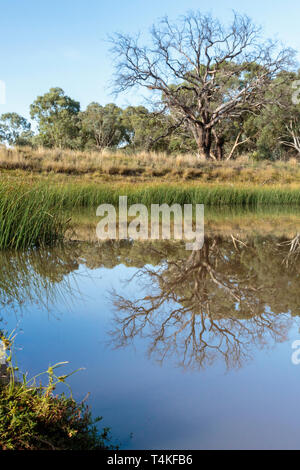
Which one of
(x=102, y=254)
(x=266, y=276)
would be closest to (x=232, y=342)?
(x=266, y=276)

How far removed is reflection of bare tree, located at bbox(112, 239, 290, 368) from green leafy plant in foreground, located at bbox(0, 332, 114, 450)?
65cm

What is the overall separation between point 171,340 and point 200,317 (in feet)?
1.18

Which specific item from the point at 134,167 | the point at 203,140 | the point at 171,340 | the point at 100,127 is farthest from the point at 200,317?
the point at 100,127

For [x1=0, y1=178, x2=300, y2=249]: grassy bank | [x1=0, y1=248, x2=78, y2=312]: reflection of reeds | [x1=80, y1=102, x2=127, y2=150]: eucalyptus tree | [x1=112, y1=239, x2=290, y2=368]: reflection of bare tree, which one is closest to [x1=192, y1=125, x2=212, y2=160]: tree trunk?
[x1=0, y1=178, x2=300, y2=249]: grassy bank

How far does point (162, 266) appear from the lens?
4289 mm

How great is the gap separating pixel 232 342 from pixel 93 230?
17.0ft

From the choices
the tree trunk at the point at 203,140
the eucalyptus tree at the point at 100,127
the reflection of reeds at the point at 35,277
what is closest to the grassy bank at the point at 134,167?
the tree trunk at the point at 203,140

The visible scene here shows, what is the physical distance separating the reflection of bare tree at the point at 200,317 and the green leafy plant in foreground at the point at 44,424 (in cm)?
65

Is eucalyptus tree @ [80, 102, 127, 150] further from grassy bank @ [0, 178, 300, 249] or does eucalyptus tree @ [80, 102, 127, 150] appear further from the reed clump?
the reed clump

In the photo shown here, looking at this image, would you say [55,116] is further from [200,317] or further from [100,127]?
[200,317]

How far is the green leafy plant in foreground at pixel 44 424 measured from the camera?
1.33m

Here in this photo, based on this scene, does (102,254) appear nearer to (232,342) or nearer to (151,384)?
(232,342)

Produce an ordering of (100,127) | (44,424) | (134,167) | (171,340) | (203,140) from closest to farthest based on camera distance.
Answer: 1. (44,424)
2. (171,340)
3. (134,167)
4. (203,140)
5. (100,127)

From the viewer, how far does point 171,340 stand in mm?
2297
